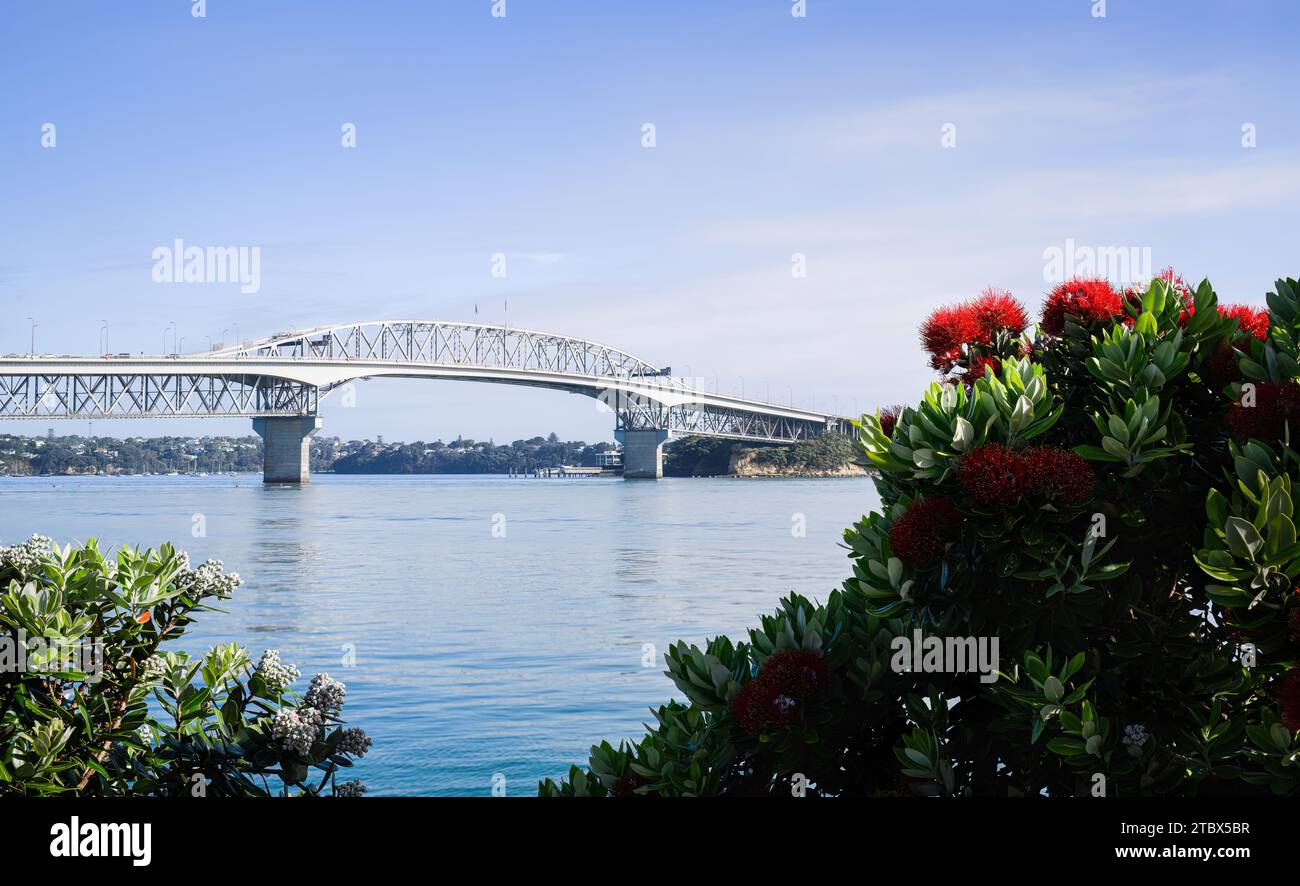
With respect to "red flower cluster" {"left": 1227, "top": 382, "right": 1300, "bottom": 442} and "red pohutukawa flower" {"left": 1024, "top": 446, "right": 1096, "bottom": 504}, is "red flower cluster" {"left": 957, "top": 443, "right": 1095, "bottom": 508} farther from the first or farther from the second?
"red flower cluster" {"left": 1227, "top": 382, "right": 1300, "bottom": 442}

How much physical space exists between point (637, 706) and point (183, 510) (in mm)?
49527

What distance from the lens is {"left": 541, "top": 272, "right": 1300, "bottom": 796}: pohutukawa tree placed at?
3.45m

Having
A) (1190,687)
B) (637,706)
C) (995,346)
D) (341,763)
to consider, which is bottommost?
(637,706)

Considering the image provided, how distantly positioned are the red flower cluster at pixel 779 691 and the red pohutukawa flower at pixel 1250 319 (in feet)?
6.57

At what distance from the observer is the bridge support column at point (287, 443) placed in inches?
3339

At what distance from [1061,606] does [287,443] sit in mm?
88446

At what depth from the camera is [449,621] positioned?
62.6ft

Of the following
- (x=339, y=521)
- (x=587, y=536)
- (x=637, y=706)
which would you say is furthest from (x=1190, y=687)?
(x=339, y=521)

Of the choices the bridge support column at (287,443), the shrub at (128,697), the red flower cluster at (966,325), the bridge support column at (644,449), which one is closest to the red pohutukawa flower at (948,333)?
the red flower cluster at (966,325)

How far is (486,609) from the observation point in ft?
68.1

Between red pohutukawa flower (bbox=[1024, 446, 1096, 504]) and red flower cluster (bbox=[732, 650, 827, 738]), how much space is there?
0.96 m
